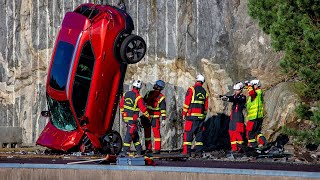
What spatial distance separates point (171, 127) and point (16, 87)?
19.4 feet

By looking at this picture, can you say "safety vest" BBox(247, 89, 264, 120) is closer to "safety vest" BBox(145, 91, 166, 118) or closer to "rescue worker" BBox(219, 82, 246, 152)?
"rescue worker" BBox(219, 82, 246, 152)

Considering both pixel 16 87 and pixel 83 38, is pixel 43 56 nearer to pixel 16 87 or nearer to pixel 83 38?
pixel 16 87

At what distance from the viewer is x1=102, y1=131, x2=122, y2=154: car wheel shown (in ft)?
83.6

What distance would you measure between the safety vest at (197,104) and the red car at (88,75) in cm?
159

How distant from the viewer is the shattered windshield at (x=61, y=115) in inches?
987

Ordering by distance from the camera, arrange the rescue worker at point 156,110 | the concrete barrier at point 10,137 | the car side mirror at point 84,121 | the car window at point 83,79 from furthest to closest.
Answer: the concrete barrier at point 10,137, the rescue worker at point 156,110, the car side mirror at point 84,121, the car window at point 83,79

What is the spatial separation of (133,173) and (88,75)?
27.3 ft

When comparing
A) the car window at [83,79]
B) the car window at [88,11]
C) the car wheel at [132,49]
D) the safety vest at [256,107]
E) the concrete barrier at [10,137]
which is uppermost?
the car window at [88,11]

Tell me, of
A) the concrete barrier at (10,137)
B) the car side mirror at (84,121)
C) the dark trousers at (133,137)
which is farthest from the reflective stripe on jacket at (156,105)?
the concrete barrier at (10,137)

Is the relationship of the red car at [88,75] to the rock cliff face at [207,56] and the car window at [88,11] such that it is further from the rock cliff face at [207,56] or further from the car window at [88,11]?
the rock cliff face at [207,56]

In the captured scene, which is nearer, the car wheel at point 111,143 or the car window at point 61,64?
the car window at point 61,64

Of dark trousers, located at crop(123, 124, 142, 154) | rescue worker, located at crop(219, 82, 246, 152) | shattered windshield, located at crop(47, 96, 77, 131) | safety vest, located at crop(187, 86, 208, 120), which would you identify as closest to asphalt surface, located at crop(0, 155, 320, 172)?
shattered windshield, located at crop(47, 96, 77, 131)

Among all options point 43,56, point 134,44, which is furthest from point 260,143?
point 43,56

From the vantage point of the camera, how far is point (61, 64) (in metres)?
24.6
